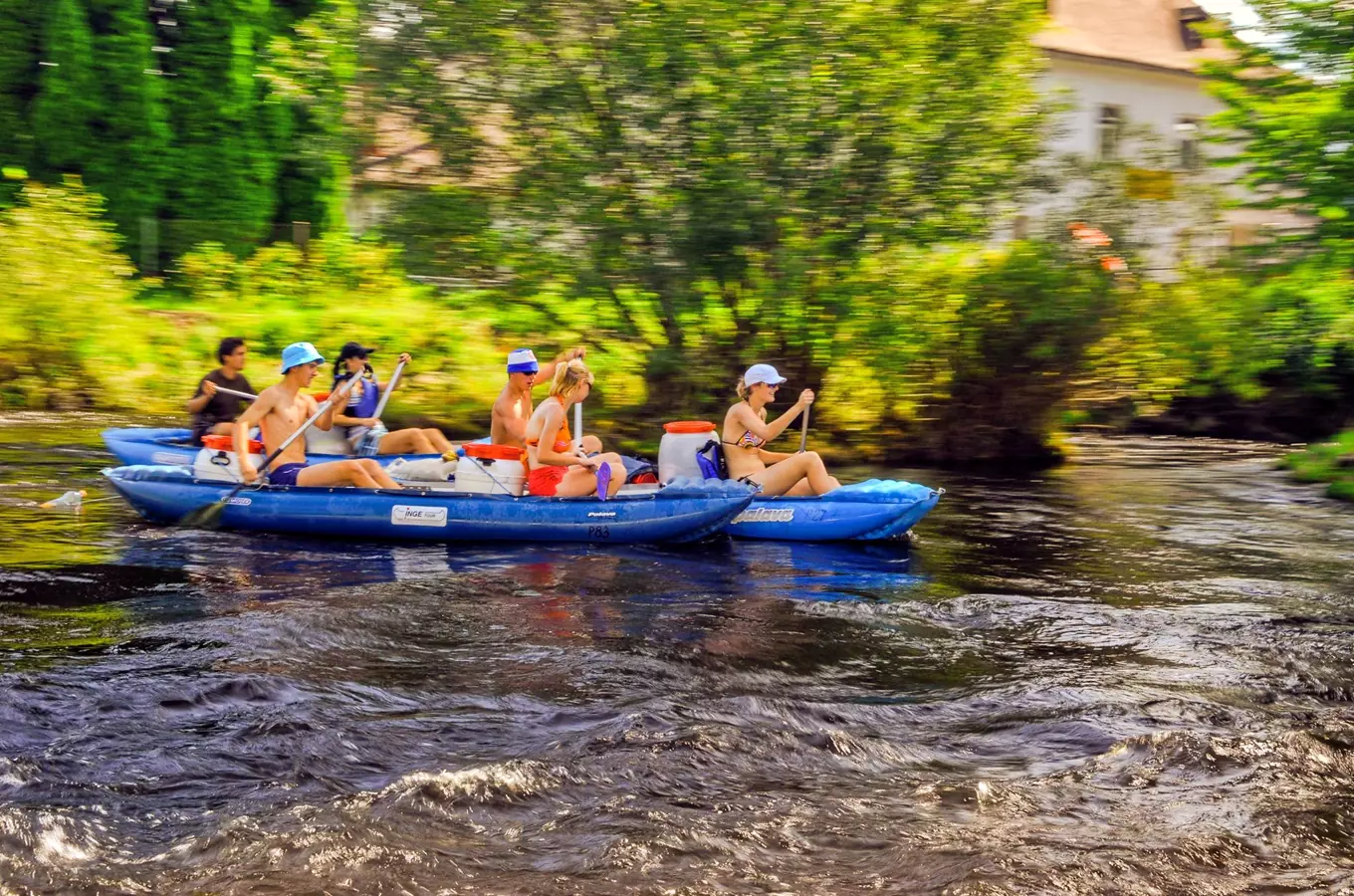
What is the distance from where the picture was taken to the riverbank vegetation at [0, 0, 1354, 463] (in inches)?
578

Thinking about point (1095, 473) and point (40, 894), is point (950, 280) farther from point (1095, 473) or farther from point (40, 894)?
point (40, 894)

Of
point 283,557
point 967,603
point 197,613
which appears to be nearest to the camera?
point 197,613

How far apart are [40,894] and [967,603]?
6.06 m

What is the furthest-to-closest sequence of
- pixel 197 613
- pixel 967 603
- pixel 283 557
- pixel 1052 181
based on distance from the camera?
pixel 1052 181 → pixel 283 557 → pixel 967 603 → pixel 197 613

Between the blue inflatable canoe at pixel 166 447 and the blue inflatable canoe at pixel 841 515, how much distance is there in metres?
2.80

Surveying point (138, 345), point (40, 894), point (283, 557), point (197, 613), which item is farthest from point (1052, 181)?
point (40, 894)

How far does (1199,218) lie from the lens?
53.0ft

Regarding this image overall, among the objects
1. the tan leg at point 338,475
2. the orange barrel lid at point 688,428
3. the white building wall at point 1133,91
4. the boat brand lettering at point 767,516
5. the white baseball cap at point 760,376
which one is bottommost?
the boat brand lettering at point 767,516

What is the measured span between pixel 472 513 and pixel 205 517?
207cm

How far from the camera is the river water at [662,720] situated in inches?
206

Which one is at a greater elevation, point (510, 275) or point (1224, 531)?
point (510, 275)

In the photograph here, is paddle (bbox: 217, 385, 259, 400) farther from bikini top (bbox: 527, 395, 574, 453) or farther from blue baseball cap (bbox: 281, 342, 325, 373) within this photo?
bikini top (bbox: 527, 395, 574, 453)

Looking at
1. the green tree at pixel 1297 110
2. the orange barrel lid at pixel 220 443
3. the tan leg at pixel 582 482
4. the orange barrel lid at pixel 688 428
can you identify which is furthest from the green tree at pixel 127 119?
the green tree at pixel 1297 110

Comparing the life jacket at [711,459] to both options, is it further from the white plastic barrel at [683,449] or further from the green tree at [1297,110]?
the green tree at [1297,110]
